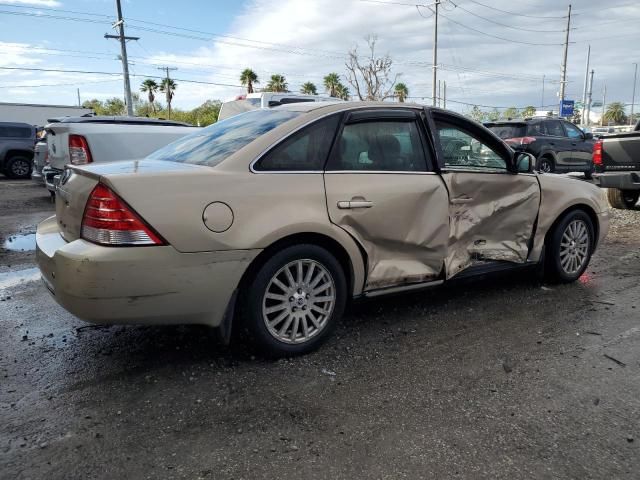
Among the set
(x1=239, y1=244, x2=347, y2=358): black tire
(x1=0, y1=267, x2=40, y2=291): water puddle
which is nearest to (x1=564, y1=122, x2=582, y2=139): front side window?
(x1=239, y1=244, x2=347, y2=358): black tire

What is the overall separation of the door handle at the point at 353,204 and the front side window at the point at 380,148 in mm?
237

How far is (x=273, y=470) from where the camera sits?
7.72ft

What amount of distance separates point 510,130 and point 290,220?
42.6 feet

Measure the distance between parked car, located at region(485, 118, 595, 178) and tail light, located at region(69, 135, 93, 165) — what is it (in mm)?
10541

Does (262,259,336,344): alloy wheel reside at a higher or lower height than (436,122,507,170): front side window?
lower

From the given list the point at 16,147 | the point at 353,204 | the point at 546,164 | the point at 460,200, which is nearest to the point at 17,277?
the point at 353,204

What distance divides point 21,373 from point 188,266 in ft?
4.26

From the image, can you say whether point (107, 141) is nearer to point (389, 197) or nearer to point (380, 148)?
point (380, 148)

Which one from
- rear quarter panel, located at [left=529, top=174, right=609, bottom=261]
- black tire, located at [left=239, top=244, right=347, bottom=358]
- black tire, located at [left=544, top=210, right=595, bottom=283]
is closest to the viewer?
black tire, located at [left=239, top=244, right=347, bottom=358]

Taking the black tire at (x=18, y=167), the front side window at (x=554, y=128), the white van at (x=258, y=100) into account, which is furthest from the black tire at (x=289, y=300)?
the black tire at (x=18, y=167)

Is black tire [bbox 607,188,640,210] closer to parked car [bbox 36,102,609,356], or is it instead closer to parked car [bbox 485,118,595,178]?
parked car [bbox 485,118,595,178]

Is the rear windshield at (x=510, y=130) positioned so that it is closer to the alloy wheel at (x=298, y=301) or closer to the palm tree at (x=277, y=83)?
the alloy wheel at (x=298, y=301)

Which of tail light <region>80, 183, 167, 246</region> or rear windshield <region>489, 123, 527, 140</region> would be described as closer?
tail light <region>80, 183, 167, 246</region>

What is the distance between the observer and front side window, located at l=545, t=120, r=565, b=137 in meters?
15.0
